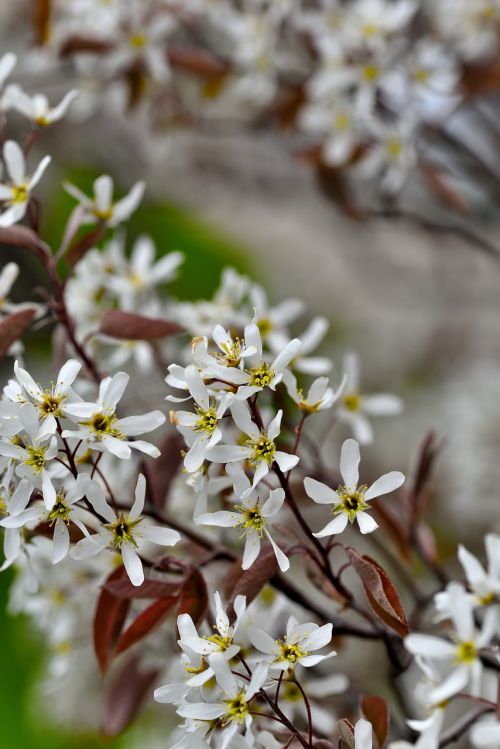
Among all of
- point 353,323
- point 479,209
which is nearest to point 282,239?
point 353,323

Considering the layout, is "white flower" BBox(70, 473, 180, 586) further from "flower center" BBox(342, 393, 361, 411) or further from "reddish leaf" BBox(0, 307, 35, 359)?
"flower center" BBox(342, 393, 361, 411)

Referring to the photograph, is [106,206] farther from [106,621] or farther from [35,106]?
[106,621]

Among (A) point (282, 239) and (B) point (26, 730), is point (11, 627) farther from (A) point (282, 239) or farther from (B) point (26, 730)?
(A) point (282, 239)

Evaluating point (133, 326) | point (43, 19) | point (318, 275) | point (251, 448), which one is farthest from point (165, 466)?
point (318, 275)

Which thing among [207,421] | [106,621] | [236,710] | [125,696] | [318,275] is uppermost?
[207,421]

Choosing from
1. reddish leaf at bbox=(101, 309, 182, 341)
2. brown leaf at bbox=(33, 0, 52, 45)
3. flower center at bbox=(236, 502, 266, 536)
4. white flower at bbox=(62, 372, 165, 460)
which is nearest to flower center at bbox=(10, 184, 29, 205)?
reddish leaf at bbox=(101, 309, 182, 341)

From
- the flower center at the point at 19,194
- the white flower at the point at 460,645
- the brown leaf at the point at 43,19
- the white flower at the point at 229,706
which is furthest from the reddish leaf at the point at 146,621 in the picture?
the brown leaf at the point at 43,19
